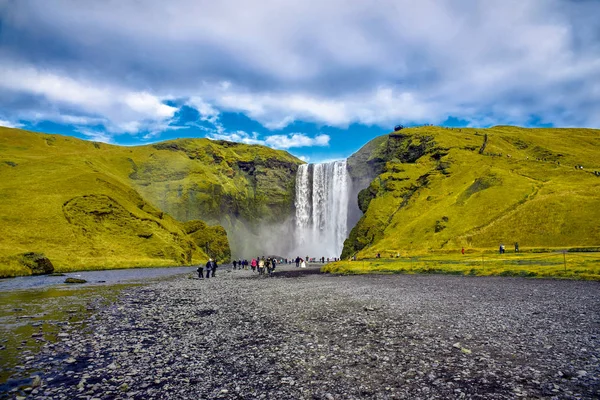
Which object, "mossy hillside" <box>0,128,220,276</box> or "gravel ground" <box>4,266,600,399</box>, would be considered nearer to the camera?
"gravel ground" <box>4,266,600,399</box>

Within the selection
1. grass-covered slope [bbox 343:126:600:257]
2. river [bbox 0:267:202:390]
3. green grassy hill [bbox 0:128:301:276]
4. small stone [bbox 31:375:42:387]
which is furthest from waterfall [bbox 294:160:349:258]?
small stone [bbox 31:375:42:387]

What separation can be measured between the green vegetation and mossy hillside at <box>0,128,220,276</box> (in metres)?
54.9

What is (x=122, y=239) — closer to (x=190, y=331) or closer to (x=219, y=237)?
(x=219, y=237)

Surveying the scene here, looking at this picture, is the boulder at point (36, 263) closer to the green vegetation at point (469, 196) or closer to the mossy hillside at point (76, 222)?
the mossy hillside at point (76, 222)

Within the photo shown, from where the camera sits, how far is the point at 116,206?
94562 millimetres

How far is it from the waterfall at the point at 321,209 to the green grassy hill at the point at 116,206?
25074 mm

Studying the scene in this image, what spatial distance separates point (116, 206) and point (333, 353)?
98.3 metres

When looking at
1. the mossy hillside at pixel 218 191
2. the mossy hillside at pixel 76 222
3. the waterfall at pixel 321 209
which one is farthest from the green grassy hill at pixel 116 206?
the waterfall at pixel 321 209

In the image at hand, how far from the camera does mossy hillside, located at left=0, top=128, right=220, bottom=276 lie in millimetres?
67625

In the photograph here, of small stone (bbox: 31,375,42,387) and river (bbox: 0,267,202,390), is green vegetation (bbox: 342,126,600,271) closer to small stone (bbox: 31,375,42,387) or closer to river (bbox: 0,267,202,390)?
river (bbox: 0,267,202,390)

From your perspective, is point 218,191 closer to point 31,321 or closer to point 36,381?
point 31,321

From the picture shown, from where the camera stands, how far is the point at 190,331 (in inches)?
607

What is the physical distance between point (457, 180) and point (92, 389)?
10665 centimetres

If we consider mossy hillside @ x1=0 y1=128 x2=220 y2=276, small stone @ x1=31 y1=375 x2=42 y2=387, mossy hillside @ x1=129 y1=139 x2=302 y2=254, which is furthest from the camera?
mossy hillside @ x1=129 y1=139 x2=302 y2=254
